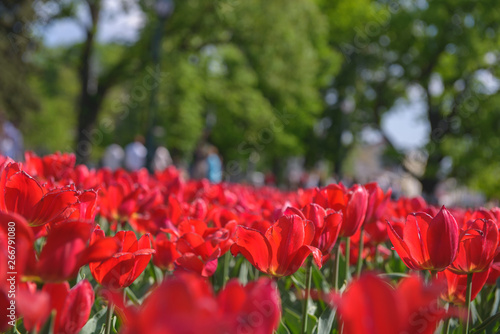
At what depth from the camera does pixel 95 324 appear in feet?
5.00

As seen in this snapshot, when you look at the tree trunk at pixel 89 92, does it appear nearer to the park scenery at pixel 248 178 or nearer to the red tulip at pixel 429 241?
the park scenery at pixel 248 178

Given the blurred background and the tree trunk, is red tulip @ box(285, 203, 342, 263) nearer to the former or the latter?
the blurred background

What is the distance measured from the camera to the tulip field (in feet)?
2.37

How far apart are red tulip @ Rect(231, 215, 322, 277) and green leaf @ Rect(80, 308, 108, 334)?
47 cm

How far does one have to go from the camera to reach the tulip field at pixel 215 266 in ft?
2.37

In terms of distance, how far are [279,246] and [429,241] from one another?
15.9 inches

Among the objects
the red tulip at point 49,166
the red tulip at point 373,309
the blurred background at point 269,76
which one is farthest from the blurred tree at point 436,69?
the red tulip at point 373,309

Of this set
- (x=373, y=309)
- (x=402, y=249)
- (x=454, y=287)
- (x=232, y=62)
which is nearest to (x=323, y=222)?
(x=402, y=249)

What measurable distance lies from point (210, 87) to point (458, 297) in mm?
19730

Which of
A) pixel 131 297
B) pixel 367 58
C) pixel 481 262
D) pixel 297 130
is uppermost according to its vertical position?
pixel 481 262

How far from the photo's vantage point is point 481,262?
5.08ft

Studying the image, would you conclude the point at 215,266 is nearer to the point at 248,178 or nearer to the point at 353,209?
the point at 353,209

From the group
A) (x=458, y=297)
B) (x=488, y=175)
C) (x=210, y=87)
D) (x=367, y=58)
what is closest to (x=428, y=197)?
(x=488, y=175)

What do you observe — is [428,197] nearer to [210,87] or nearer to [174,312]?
[210,87]
